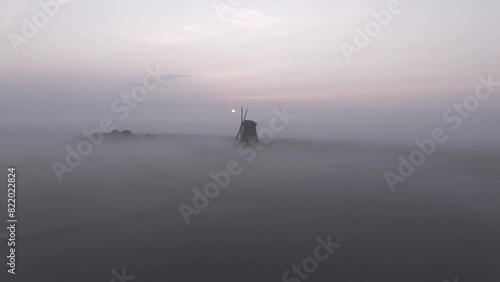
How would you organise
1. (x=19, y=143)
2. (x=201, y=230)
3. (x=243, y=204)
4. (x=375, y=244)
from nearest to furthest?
(x=375, y=244)
(x=201, y=230)
(x=243, y=204)
(x=19, y=143)

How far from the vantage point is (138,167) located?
111 feet

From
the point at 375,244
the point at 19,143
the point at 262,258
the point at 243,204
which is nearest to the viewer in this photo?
the point at 262,258

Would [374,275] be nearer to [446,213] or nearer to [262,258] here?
[262,258]

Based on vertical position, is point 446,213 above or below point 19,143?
below

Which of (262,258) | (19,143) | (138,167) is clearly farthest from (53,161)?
(262,258)

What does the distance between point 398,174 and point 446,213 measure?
43.3ft

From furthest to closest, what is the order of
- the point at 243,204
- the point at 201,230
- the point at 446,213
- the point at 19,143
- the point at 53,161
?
the point at 19,143, the point at 53,161, the point at 243,204, the point at 446,213, the point at 201,230

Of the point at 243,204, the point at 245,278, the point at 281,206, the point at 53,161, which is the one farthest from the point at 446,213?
the point at 53,161

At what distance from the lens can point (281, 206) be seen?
70.0 feet

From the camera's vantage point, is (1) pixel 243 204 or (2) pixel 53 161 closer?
(1) pixel 243 204

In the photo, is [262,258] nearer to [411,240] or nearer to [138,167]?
[411,240]

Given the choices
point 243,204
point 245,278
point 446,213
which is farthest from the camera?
point 243,204

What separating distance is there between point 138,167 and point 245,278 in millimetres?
24283

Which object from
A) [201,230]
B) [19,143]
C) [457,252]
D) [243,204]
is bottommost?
[457,252]
